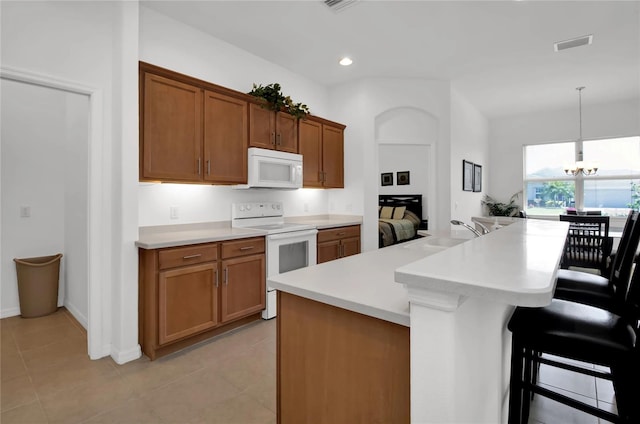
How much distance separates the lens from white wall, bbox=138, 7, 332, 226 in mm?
2807

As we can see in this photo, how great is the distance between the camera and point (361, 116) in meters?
4.46

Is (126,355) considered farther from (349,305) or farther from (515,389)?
(515,389)

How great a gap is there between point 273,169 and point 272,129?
17.3 inches

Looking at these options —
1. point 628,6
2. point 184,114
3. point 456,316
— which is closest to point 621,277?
point 456,316

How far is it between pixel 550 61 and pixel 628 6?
3.76 feet

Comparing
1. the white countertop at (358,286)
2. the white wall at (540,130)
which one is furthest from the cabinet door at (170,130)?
the white wall at (540,130)

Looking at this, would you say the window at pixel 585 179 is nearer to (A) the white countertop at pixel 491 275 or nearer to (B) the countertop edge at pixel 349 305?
(A) the white countertop at pixel 491 275

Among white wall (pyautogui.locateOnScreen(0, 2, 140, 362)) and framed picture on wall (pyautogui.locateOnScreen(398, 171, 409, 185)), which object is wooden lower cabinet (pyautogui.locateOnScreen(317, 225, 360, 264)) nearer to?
white wall (pyautogui.locateOnScreen(0, 2, 140, 362))

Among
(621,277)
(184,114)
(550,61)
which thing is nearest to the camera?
(621,277)

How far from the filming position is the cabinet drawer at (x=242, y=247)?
2.72 metres

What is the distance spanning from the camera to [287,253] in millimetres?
3301

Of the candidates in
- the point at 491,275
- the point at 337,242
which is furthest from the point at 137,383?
the point at 337,242

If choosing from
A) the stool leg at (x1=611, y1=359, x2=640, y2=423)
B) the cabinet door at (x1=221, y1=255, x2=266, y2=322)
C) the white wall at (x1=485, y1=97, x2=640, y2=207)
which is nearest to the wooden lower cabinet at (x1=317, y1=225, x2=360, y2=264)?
the cabinet door at (x1=221, y1=255, x2=266, y2=322)

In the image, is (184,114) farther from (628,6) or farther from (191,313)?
(628,6)
